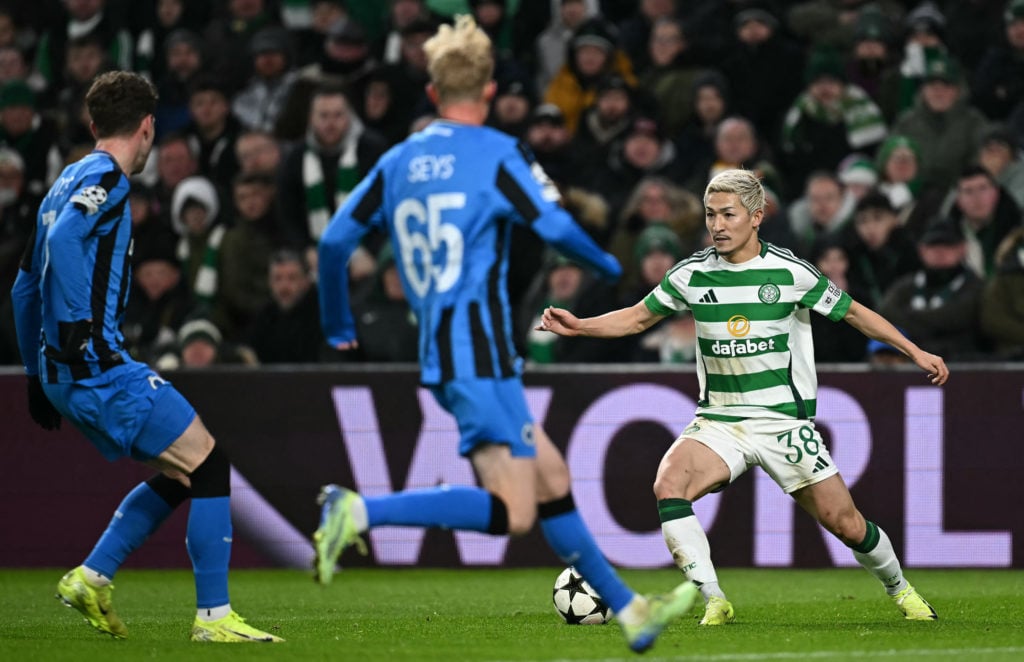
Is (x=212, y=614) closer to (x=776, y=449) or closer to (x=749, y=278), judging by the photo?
(x=776, y=449)

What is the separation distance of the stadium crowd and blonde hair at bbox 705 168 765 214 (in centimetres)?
429

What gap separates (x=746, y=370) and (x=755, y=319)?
23cm

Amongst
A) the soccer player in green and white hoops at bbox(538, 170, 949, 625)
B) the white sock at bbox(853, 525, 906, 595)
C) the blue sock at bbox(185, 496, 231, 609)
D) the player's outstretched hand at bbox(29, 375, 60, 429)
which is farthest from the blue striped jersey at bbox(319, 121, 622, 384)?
the white sock at bbox(853, 525, 906, 595)

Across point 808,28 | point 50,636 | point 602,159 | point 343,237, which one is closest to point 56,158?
point 602,159

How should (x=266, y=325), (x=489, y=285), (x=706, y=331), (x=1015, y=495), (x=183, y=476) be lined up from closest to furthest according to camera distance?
(x=489, y=285) < (x=183, y=476) < (x=706, y=331) < (x=1015, y=495) < (x=266, y=325)

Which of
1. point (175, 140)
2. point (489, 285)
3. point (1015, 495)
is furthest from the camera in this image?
point (175, 140)

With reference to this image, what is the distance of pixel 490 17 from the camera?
15305 millimetres

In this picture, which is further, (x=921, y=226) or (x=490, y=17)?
(x=490, y=17)

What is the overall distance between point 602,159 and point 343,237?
798 cm

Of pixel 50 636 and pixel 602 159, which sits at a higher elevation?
pixel 602 159

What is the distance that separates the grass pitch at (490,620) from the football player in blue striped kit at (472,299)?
0.60m

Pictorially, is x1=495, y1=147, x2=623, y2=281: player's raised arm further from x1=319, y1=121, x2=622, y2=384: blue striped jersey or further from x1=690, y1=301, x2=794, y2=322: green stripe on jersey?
x1=690, y1=301, x2=794, y2=322: green stripe on jersey

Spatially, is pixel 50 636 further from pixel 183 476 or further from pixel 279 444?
pixel 279 444

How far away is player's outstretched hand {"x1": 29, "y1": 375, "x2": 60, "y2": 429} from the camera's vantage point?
7.16m
